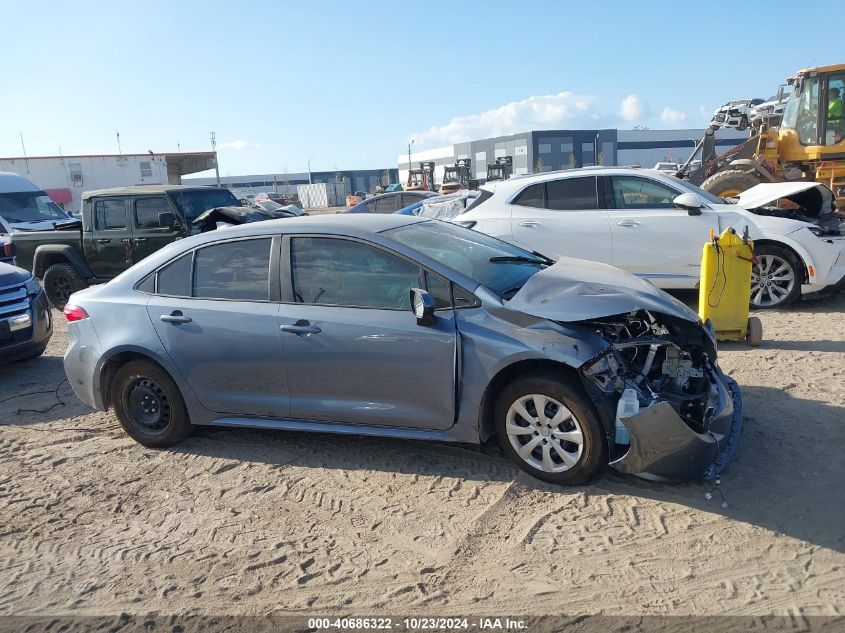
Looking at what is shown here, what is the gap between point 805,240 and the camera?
7.58 meters

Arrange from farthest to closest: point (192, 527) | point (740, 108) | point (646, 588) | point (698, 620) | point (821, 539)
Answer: point (740, 108) < point (192, 527) < point (821, 539) < point (646, 588) < point (698, 620)

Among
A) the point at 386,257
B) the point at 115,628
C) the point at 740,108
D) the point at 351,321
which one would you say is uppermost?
the point at 740,108

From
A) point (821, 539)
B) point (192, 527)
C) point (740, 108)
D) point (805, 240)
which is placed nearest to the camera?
point (821, 539)

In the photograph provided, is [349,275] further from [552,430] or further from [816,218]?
[816,218]

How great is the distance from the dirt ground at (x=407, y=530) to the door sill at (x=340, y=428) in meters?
0.27

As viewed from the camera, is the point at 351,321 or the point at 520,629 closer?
the point at 520,629

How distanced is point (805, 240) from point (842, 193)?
586 cm

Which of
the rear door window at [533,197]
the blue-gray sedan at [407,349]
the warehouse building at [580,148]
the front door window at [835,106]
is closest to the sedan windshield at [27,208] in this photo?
the rear door window at [533,197]

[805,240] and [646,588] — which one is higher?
[805,240]

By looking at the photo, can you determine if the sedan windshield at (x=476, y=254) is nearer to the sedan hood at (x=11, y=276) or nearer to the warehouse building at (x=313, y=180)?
the sedan hood at (x=11, y=276)

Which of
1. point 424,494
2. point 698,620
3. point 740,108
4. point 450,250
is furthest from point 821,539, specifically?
point 740,108

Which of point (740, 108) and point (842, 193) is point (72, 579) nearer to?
point (842, 193)

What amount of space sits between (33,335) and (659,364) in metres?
6.52

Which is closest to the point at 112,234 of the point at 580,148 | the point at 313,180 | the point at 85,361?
the point at 85,361
